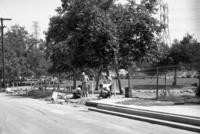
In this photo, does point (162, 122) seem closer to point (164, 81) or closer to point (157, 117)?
point (157, 117)

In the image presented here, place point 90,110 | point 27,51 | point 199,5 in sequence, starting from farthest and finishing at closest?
point 27,51 < point 90,110 < point 199,5

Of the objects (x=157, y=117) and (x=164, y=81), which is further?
(x=164, y=81)

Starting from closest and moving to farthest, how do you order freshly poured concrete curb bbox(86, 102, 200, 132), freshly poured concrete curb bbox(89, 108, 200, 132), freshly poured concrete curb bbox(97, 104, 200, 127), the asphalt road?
freshly poured concrete curb bbox(89, 108, 200, 132) → the asphalt road → freshly poured concrete curb bbox(86, 102, 200, 132) → freshly poured concrete curb bbox(97, 104, 200, 127)

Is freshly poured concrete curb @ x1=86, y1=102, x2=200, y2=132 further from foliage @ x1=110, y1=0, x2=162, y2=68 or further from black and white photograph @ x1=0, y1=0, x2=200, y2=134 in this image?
foliage @ x1=110, y1=0, x2=162, y2=68

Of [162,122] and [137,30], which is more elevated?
[137,30]

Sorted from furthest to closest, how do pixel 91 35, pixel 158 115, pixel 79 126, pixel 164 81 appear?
pixel 164 81
pixel 91 35
pixel 158 115
pixel 79 126

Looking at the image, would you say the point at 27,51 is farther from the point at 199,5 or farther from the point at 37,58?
the point at 199,5

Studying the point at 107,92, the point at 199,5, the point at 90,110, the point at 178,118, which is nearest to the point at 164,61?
the point at 107,92

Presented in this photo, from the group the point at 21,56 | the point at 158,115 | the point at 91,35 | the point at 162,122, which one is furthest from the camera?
the point at 21,56

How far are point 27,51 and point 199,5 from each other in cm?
6215

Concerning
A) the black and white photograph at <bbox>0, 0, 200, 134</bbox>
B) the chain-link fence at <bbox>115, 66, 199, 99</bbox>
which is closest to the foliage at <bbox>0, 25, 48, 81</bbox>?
the black and white photograph at <bbox>0, 0, 200, 134</bbox>

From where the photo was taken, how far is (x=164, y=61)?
43062 mm

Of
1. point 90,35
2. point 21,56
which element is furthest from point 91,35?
point 21,56

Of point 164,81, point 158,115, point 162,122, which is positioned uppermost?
point 164,81
